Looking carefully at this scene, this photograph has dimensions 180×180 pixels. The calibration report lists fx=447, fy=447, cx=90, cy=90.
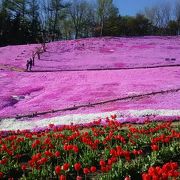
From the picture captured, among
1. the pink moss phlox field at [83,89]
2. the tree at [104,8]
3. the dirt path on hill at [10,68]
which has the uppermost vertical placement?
the tree at [104,8]

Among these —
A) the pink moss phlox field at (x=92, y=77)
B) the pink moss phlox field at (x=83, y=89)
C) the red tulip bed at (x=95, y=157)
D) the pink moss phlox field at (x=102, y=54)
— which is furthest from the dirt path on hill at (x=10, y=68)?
the red tulip bed at (x=95, y=157)

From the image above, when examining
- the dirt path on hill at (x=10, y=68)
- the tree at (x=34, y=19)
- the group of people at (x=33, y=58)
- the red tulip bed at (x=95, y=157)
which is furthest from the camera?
the tree at (x=34, y=19)

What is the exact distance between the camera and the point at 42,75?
37.0 metres

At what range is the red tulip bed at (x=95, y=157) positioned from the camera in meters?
9.97

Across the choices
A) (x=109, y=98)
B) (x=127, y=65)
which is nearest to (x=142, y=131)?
(x=109, y=98)

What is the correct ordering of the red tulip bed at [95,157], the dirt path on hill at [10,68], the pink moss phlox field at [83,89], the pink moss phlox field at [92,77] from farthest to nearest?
the dirt path on hill at [10,68], the pink moss phlox field at [92,77], the pink moss phlox field at [83,89], the red tulip bed at [95,157]

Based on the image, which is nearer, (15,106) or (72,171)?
(72,171)

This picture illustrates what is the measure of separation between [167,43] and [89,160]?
41.9 m

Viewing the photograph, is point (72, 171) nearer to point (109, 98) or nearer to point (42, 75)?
point (109, 98)

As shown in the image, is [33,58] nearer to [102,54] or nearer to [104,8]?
[102,54]

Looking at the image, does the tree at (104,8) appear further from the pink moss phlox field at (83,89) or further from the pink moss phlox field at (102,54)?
the pink moss phlox field at (83,89)

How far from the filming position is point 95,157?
38.5 feet

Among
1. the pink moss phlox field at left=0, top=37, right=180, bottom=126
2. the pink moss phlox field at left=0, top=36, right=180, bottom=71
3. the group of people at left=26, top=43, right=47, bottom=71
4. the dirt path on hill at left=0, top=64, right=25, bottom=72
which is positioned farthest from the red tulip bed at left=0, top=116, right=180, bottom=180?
the dirt path on hill at left=0, top=64, right=25, bottom=72

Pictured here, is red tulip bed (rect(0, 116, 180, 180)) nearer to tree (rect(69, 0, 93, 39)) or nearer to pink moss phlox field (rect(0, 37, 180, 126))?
pink moss phlox field (rect(0, 37, 180, 126))
